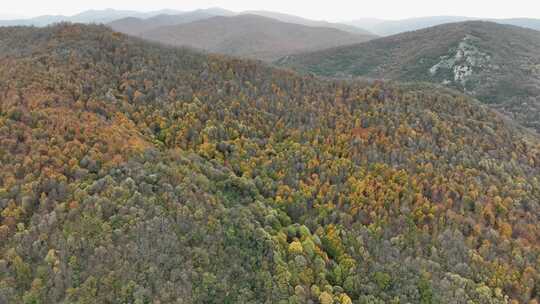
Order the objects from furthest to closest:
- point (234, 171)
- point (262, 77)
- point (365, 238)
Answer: point (262, 77) < point (234, 171) < point (365, 238)

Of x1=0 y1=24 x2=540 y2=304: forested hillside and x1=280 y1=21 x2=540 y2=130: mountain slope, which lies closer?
x1=0 y1=24 x2=540 y2=304: forested hillside

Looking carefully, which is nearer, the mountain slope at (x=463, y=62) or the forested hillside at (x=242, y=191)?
the forested hillside at (x=242, y=191)

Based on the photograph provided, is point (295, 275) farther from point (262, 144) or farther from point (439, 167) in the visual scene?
point (439, 167)

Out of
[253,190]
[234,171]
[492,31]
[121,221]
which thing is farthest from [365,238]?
[492,31]
